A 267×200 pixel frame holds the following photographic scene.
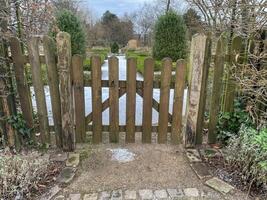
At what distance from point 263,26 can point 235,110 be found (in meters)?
0.96

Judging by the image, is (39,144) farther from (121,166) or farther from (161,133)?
(161,133)

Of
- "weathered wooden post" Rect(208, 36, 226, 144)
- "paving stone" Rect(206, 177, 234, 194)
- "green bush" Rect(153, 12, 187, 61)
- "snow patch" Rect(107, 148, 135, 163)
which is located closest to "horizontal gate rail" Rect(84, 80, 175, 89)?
"weathered wooden post" Rect(208, 36, 226, 144)

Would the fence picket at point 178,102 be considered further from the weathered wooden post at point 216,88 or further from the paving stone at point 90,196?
the paving stone at point 90,196

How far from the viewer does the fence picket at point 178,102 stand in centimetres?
260

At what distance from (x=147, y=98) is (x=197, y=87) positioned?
1.83ft

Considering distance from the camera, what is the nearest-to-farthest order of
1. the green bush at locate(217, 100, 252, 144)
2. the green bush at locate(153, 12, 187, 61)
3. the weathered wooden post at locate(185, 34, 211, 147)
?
the weathered wooden post at locate(185, 34, 211, 147)
the green bush at locate(217, 100, 252, 144)
the green bush at locate(153, 12, 187, 61)

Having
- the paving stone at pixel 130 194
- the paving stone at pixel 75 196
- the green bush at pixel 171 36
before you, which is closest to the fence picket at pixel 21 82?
the paving stone at pixel 75 196

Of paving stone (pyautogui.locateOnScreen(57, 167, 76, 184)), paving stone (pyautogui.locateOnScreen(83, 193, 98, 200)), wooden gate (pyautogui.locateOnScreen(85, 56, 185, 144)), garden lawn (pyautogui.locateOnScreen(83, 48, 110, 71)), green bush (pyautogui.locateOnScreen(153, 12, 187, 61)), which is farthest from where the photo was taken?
green bush (pyautogui.locateOnScreen(153, 12, 187, 61))

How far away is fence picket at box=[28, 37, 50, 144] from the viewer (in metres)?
2.38

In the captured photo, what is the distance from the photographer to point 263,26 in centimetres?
259

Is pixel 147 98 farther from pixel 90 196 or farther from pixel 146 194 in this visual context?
pixel 90 196

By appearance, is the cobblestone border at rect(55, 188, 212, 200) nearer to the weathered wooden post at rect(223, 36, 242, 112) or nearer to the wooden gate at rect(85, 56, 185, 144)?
the wooden gate at rect(85, 56, 185, 144)

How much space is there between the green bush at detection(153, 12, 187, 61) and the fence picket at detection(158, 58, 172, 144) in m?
7.64

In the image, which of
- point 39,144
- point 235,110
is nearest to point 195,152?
point 235,110
